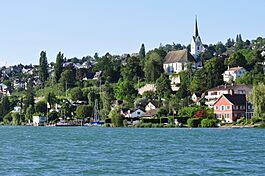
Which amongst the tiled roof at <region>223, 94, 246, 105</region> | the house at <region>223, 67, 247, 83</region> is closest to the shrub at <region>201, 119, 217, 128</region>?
the tiled roof at <region>223, 94, 246, 105</region>

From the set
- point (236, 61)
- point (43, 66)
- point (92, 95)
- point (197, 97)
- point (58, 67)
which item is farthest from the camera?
point (43, 66)

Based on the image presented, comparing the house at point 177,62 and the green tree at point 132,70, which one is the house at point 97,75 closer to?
the green tree at point 132,70

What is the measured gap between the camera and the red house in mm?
87625

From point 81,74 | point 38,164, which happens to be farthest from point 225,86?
point 38,164

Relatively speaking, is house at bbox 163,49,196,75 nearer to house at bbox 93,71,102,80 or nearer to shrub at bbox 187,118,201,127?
house at bbox 93,71,102,80

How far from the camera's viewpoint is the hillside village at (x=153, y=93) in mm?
89188

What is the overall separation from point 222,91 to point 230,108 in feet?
44.1

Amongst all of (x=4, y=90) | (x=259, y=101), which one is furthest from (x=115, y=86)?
(x=4, y=90)

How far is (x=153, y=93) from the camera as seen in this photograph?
384 feet

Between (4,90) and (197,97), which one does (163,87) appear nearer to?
(197,97)

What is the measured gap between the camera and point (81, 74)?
155 meters

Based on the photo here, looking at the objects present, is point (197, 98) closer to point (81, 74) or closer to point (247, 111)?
point (247, 111)

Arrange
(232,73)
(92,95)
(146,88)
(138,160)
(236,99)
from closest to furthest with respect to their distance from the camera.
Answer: (138,160) < (236,99) < (232,73) < (92,95) < (146,88)

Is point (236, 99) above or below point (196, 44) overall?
below
